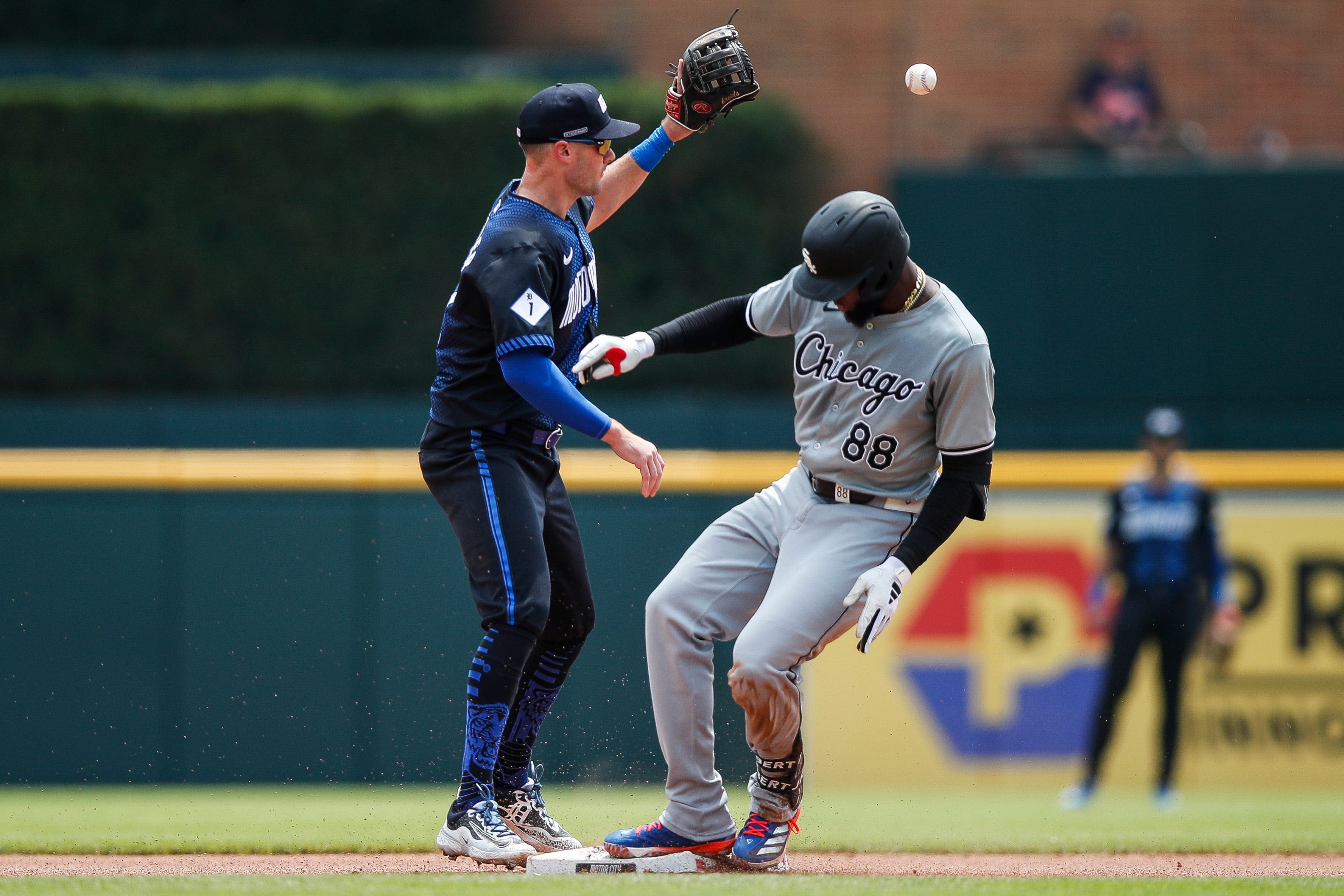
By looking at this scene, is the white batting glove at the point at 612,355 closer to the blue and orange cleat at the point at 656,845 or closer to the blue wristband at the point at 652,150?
the blue wristband at the point at 652,150

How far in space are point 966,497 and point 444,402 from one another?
1.50 meters

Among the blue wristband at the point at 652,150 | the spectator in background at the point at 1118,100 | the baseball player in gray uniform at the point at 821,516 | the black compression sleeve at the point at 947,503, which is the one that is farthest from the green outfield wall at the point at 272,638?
the spectator in background at the point at 1118,100

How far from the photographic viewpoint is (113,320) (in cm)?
994

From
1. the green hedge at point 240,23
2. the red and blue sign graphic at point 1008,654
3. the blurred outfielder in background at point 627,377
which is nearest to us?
the blurred outfielder in background at point 627,377

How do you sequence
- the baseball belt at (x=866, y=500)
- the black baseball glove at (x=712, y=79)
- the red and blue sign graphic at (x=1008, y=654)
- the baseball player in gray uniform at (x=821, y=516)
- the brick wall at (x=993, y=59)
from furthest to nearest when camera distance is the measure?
the brick wall at (x=993, y=59) → the red and blue sign graphic at (x=1008, y=654) → the black baseball glove at (x=712, y=79) → the baseball belt at (x=866, y=500) → the baseball player in gray uniform at (x=821, y=516)

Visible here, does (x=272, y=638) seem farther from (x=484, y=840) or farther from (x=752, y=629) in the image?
(x=752, y=629)

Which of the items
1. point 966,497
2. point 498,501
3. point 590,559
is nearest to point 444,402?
point 498,501

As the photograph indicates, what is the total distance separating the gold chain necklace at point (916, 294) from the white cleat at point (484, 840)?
1798mm

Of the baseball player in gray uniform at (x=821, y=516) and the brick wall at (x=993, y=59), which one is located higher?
the brick wall at (x=993, y=59)

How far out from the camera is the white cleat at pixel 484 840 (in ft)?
13.4

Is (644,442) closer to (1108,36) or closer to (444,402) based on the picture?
(444,402)

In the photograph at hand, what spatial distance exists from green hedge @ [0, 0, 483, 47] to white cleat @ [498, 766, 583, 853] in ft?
26.8

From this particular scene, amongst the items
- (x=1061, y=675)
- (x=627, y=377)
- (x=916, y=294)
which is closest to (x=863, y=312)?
(x=916, y=294)

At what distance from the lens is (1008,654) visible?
25.3ft
